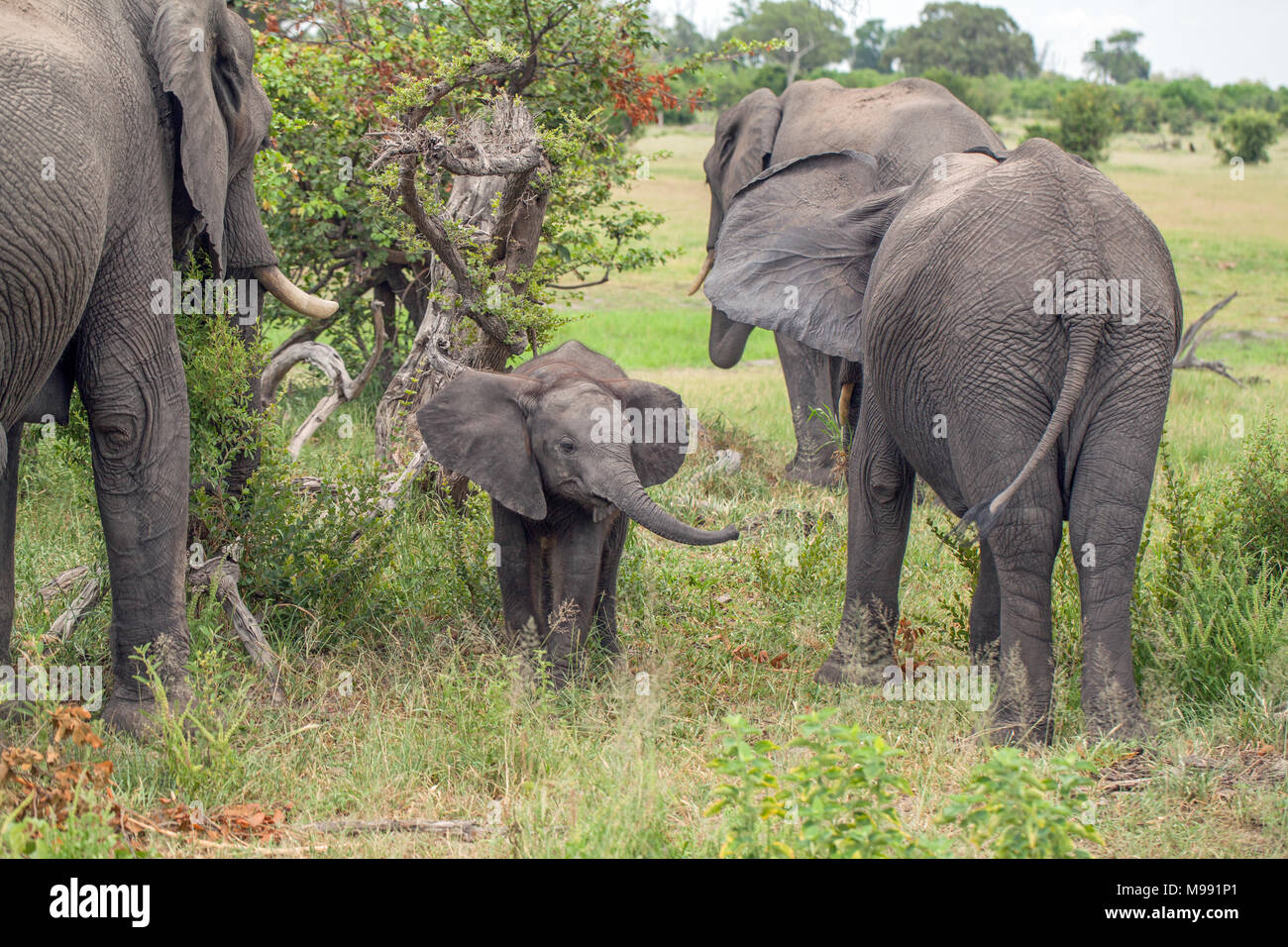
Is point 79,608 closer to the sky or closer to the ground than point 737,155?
closer to the ground

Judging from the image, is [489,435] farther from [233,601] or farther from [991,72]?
[991,72]

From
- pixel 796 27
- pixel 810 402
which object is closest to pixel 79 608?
pixel 810 402

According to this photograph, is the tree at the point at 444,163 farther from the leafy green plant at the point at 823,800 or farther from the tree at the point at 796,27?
the tree at the point at 796,27

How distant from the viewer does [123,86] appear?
455 centimetres

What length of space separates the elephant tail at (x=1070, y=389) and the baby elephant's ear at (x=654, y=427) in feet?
4.96

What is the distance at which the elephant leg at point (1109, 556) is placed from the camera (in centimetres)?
456

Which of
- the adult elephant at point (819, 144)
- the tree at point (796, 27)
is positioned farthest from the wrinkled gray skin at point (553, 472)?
the tree at point (796, 27)

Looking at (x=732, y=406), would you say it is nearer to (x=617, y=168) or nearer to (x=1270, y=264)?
(x=617, y=168)

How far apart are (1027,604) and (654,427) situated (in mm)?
1642

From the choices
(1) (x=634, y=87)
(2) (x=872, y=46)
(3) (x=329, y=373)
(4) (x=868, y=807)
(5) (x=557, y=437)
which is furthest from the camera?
(2) (x=872, y=46)

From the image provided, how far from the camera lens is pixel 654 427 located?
557 centimetres

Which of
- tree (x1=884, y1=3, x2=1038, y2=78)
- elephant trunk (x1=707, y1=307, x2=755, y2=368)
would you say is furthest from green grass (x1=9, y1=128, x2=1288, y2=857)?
tree (x1=884, y1=3, x2=1038, y2=78)

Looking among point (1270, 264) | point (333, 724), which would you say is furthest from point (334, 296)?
point (1270, 264)

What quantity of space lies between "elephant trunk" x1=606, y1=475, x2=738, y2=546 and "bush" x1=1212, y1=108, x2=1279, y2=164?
3384 cm
